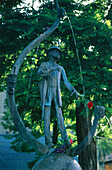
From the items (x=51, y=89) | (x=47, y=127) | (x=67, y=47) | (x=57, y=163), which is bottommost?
(x=57, y=163)

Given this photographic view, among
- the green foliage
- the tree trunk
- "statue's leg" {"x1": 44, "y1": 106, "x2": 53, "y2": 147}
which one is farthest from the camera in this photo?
the tree trunk

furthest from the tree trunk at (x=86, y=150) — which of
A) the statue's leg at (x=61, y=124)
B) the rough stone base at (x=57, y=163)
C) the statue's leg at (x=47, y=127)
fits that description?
the rough stone base at (x=57, y=163)

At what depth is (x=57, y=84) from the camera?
768 cm

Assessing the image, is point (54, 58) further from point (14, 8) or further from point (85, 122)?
point (14, 8)

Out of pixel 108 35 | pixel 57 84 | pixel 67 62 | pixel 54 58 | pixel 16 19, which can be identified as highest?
pixel 16 19

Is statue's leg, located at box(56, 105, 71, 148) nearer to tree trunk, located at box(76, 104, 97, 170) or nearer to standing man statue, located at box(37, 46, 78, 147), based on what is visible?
standing man statue, located at box(37, 46, 78, 147)

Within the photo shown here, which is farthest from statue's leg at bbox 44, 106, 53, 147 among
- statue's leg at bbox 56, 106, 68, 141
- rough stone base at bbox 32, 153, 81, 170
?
rough stone base at bbox 32, 153, 81, 170

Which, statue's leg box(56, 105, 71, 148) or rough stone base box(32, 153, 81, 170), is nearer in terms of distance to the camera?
rough stone base box(32, 153, 81, 170)

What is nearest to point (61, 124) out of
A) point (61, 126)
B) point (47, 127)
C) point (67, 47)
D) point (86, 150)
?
point (61, 126)

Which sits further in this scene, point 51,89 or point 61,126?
point 51,89

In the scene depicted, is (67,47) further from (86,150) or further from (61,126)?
(61,126)

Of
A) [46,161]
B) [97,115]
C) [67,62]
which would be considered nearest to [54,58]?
[97,115]

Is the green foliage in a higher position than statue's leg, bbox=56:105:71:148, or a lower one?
higher

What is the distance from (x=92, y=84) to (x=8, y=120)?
1120 centimetres
